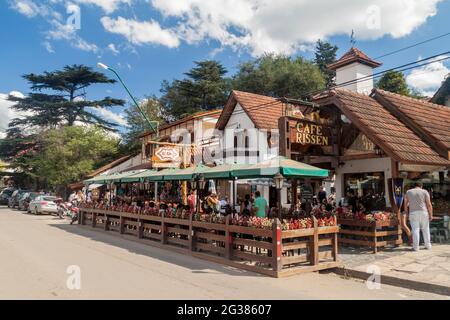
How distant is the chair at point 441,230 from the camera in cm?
1211

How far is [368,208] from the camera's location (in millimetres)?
14352

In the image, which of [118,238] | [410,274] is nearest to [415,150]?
[410,274]

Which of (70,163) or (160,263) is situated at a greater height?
(70,163)

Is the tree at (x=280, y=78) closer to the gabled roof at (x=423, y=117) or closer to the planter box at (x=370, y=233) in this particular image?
the gabled roof at (x=423, y=117)

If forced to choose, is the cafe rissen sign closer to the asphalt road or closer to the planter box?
the planter box

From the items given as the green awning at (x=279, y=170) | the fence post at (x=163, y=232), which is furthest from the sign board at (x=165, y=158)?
the green awning at (x=279, y=170)

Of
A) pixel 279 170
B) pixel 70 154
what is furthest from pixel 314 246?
pixel 70 154

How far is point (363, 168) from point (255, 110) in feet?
26.2

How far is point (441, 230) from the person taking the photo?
40.4ft

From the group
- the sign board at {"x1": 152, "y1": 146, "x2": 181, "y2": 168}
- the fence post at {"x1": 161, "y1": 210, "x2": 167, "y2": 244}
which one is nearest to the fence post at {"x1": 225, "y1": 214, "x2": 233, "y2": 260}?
the fence post at {"x1": 161, "y1": 210, "x2": 167, "y2": 244}

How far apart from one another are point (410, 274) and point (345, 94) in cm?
799

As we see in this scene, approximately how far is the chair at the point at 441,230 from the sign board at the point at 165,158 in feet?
34.1

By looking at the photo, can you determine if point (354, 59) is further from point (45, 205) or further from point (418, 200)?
point (45, 205)
